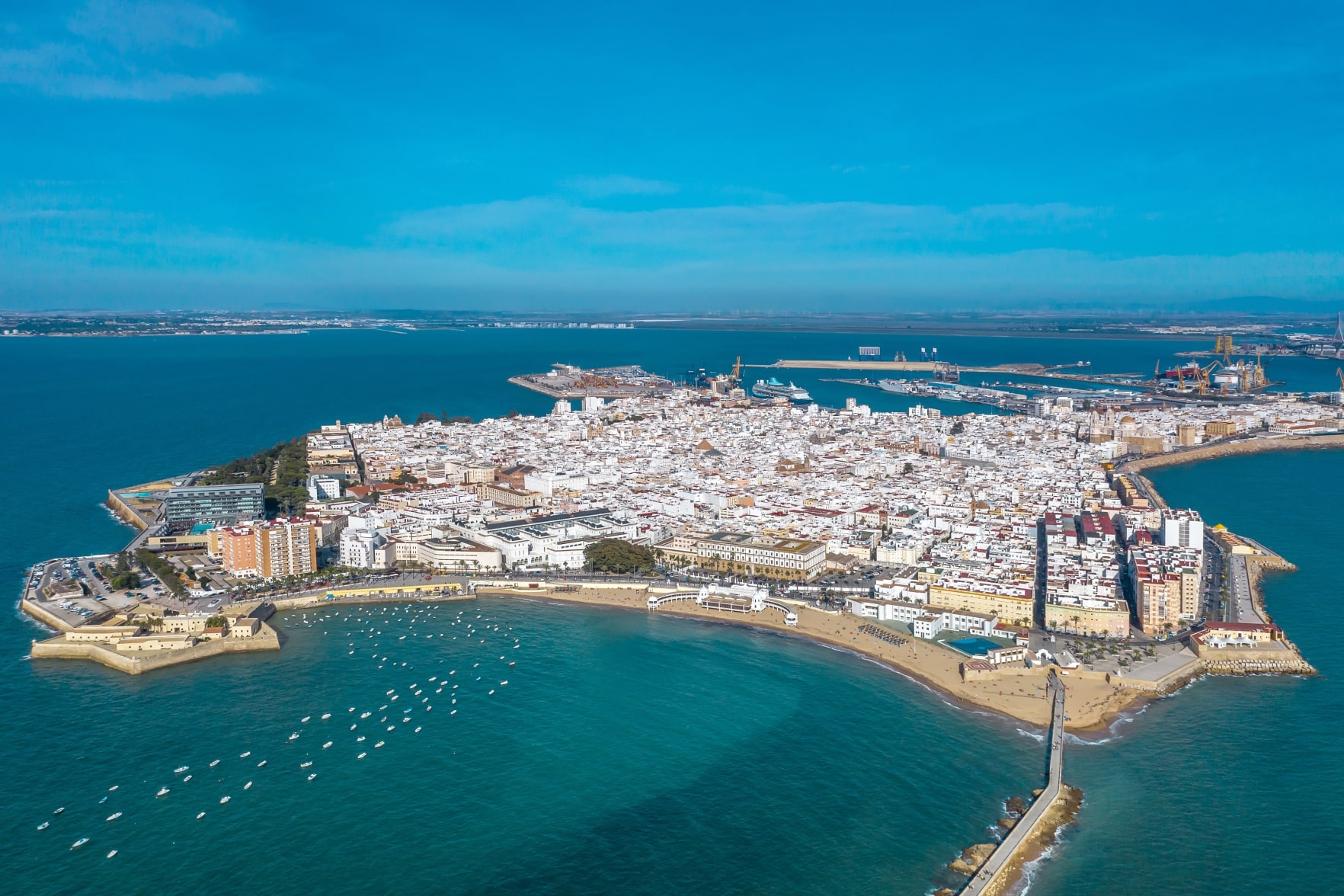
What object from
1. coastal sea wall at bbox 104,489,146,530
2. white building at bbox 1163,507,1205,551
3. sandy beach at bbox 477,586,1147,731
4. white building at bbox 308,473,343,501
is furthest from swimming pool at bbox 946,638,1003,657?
coastal sea wall at bbox 104,489,146,530

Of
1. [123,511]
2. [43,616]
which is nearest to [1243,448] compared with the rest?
[123,511]

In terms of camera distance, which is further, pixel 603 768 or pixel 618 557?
pixel 618 557

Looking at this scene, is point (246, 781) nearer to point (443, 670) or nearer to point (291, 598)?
point (443, 670)

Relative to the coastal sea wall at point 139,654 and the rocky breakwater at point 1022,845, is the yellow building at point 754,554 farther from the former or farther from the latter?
the rocky breakwater at point 1022,845

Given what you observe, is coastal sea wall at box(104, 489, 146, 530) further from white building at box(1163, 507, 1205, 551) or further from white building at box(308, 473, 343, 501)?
white building at box(1163, 507, 1205, 551)

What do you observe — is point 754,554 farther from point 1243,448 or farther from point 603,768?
point 1243,448

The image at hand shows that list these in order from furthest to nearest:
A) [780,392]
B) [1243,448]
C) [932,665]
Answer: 1. [780,392]
2. [1243,448]
3. [932,665]

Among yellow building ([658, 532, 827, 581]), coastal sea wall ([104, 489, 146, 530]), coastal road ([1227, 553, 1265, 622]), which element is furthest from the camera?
coastal sea wall ([104, 489, 146, 530])
